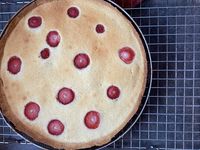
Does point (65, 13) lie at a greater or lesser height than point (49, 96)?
greater

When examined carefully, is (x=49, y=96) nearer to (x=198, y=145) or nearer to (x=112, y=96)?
(x=112, y=96)

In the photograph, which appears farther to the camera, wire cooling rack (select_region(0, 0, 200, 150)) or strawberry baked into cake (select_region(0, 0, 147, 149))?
wire cooling rack (select_region(0, 0, 200, 150))

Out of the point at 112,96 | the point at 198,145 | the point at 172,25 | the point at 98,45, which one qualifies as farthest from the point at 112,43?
the point at 198,145

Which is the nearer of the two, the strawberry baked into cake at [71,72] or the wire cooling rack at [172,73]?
the strawberry baked into cake at [71,72]

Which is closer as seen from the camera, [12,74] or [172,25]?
[12,74]

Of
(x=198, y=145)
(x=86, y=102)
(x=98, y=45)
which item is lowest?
(x=198, y=145)
